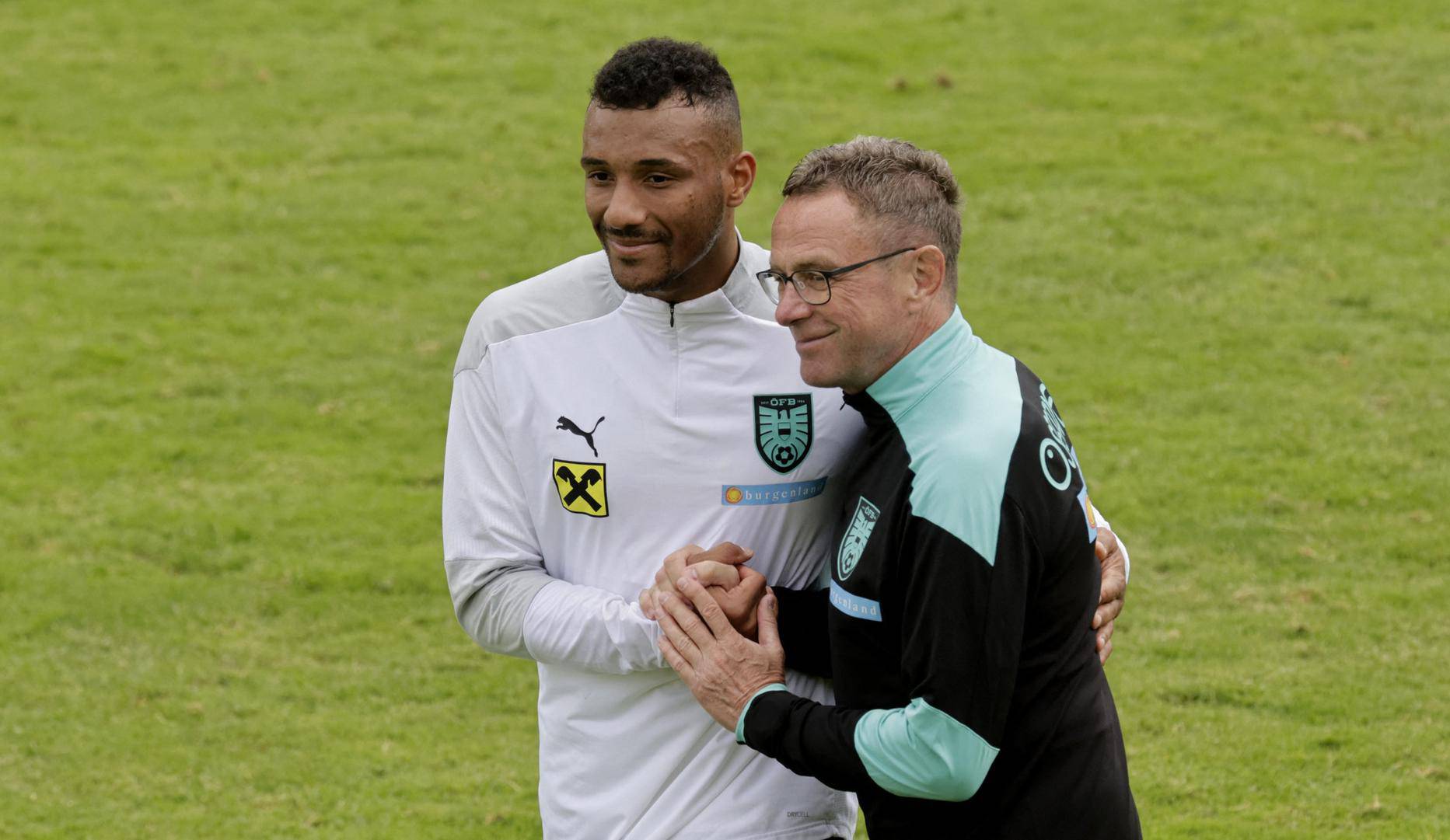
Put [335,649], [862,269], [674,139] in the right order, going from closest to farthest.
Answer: [862,269] < [674,139] < [335,649]

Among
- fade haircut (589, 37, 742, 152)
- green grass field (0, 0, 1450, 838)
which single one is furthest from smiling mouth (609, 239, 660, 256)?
green grass field (0, 0, 1450, 838)

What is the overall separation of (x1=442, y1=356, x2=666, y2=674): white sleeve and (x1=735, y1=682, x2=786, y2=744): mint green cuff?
28cm

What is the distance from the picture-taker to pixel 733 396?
3.58 m

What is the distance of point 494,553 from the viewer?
360 centimetres

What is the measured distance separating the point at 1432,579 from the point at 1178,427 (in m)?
2.10

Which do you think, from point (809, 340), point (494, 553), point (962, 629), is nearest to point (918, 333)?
point (809, 340)

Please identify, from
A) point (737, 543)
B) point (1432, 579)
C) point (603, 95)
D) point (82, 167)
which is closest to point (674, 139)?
point (603, 95)

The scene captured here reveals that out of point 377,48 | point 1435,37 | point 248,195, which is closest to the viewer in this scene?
point 248,195

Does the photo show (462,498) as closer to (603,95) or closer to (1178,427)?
(603,95)

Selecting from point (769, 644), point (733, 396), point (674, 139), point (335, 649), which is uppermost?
point (674, 139)

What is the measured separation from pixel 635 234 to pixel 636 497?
1.91ft

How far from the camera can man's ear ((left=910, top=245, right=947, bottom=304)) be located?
326cm

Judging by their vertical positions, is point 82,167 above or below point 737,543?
below

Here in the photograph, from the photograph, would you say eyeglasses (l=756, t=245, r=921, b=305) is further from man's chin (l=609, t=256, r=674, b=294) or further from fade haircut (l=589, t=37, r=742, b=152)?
fade haircut (l=589, t=37, r=742, b=152)
